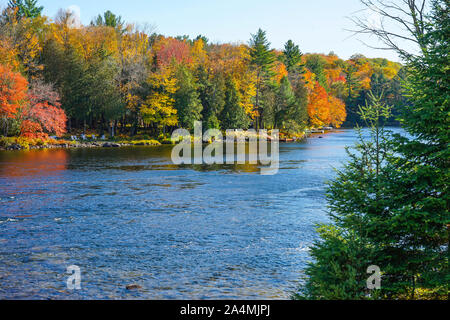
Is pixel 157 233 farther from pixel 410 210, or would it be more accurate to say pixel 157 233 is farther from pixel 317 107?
pixel 317 107

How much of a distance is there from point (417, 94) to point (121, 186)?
1991 centimetres

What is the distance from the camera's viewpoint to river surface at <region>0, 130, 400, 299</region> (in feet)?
34.8

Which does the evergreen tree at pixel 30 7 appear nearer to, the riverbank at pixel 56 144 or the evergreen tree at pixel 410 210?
the riverbank at pixel 56 144

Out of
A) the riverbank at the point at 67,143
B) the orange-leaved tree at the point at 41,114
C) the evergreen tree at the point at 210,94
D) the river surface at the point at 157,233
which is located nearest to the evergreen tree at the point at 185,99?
the evergreen tree at the point at 210,94

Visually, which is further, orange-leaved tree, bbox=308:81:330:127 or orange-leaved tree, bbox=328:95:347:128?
orange-leaved tree, bbox=328:95:347:128

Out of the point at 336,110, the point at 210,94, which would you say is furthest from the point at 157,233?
the point at 336,110

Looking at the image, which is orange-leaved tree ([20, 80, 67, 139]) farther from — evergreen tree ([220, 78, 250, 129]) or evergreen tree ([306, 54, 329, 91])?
evergreen tree ([306, 54, 329, 91])

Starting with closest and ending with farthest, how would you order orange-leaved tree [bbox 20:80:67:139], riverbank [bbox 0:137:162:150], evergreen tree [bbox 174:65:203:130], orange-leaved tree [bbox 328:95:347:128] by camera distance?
riverbank [bbox 0:137:162:150] → orange-leaved tree [bbox 20:80:67:139] → evergreen tree [bbox 174:65:203:130] → orange-leaved tree [bbox 328:95:347:128]

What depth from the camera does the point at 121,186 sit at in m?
25.6

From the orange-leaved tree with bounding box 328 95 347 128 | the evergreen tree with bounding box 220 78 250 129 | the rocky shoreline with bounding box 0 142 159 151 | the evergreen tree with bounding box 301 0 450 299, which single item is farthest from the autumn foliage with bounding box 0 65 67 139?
the orange-leaved tree with bounding box 328 95 347 128

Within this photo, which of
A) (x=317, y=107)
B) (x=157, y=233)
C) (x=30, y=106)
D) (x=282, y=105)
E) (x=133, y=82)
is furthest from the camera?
(x=317, y=107)

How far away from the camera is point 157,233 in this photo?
15312 mm
